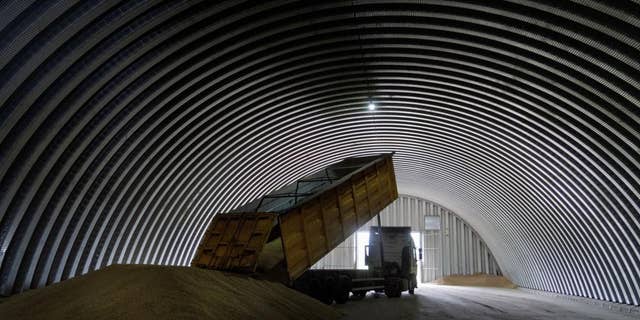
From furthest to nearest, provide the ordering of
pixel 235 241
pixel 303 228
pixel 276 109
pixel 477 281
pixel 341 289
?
pixel 477 281 → pixel 276 109 → pixel 341 289 → pixel 303 228 → pixel 235 241

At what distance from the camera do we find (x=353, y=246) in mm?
31047

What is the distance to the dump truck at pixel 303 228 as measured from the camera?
1019 cm

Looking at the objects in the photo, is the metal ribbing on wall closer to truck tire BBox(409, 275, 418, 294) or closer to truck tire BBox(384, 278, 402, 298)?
truck tire BBox(409, 275, 418, 294)

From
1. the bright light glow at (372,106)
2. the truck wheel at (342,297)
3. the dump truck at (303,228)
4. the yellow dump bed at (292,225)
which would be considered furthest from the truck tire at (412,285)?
the bright light glow at (372,106)

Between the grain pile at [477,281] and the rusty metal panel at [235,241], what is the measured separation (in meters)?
20.5

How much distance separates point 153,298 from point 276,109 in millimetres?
8559

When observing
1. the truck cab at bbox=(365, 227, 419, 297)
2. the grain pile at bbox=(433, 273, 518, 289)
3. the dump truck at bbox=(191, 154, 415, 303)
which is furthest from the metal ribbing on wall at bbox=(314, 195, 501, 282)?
the dump truck at bbox=(191, 154, 415, 303)

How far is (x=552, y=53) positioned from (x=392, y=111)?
6.37 meters

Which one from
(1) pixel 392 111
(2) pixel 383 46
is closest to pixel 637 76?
(2) pixel 383 46

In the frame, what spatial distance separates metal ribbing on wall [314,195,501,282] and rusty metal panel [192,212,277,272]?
65.1 feet

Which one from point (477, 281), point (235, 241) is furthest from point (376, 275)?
point (477, 281)

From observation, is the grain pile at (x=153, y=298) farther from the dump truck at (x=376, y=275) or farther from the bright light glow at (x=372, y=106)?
the bright light glow at (x=372, y=106)

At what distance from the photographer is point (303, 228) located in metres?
11.0

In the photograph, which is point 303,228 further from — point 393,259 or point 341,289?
point 393,259
